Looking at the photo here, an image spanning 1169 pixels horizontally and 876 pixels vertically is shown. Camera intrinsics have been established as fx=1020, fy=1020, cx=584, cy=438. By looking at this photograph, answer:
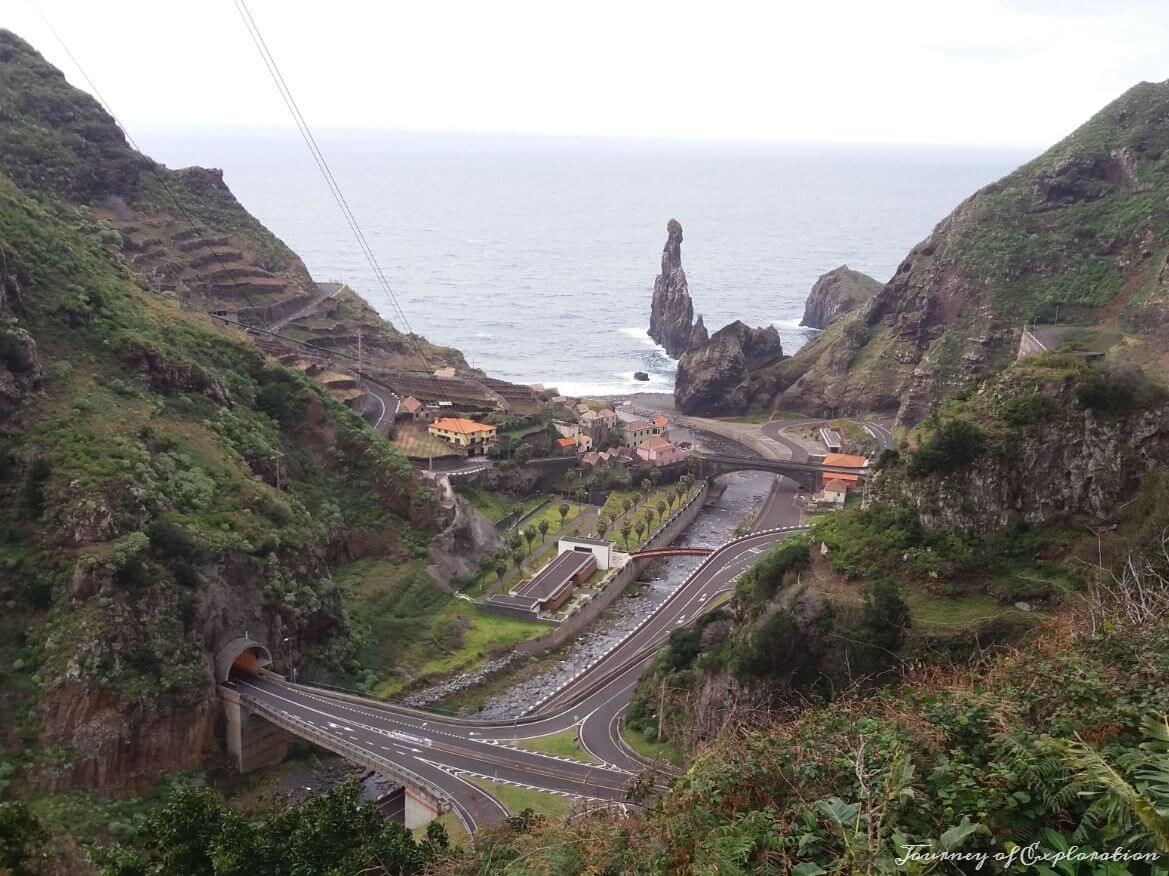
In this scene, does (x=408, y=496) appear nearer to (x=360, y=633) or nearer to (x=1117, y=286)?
(x=360, y=633)

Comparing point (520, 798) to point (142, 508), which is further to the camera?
point (142, 508)

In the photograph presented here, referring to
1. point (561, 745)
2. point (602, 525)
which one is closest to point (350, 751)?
point (561, 745)

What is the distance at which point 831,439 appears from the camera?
91438 mm

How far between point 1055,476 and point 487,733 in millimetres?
23099

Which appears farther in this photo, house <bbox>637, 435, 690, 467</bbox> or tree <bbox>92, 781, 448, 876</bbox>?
house <bbox>637, 435, 690, 467</bbox>

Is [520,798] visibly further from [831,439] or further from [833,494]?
[831,439]

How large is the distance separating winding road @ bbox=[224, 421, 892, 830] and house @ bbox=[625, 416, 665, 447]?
36.4 m

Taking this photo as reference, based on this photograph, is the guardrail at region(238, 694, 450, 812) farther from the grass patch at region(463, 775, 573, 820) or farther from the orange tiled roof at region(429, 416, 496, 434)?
the orange tiled roof at region(429, 416, 496, 434)

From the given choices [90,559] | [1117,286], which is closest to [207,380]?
[90,559]

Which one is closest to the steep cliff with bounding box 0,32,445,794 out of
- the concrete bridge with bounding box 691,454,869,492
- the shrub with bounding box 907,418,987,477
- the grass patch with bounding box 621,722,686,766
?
the grass patch with bounding box 621,722,686,766

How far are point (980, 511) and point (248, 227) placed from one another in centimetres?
7708

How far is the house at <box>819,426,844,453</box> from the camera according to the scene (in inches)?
3531

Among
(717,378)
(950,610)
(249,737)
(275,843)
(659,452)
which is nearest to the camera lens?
(275,843)

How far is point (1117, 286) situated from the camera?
3492 inches
